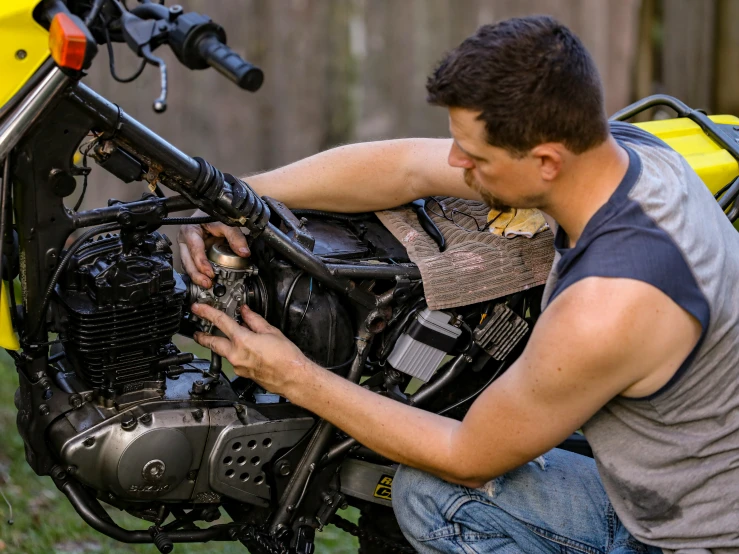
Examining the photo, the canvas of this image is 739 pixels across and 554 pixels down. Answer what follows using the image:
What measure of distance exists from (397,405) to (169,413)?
1.85 ft

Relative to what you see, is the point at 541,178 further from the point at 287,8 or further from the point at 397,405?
the point at 287,8

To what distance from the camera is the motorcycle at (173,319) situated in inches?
83.8

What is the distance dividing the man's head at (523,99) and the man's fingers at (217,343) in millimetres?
755

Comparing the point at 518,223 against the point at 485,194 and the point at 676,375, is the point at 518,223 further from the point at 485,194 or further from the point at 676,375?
the point at 676,375

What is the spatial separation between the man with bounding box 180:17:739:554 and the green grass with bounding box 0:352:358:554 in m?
1.14

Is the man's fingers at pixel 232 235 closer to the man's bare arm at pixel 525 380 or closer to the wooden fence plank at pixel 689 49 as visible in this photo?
the man's bare arm at pixel 525 380

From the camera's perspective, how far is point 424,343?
2596 millimetres

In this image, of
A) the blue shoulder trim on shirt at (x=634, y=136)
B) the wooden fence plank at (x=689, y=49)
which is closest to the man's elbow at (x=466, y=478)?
the blue shoulder trim on shirt at (x=634, y=136)

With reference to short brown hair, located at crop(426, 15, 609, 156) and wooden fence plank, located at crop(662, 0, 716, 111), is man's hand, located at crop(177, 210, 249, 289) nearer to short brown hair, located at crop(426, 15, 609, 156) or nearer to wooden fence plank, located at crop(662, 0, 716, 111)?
short brown hair, located at crop(426, 15, 609, 156)

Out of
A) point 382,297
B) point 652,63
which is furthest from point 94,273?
point 652,63

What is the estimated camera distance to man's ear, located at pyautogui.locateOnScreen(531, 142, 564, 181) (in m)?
2.12

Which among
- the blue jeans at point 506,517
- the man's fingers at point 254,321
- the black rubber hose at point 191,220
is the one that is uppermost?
the black rubber hose at point 191,220

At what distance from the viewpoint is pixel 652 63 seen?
19.7 ft

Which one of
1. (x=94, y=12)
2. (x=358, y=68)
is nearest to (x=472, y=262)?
(x=94, y=12)
